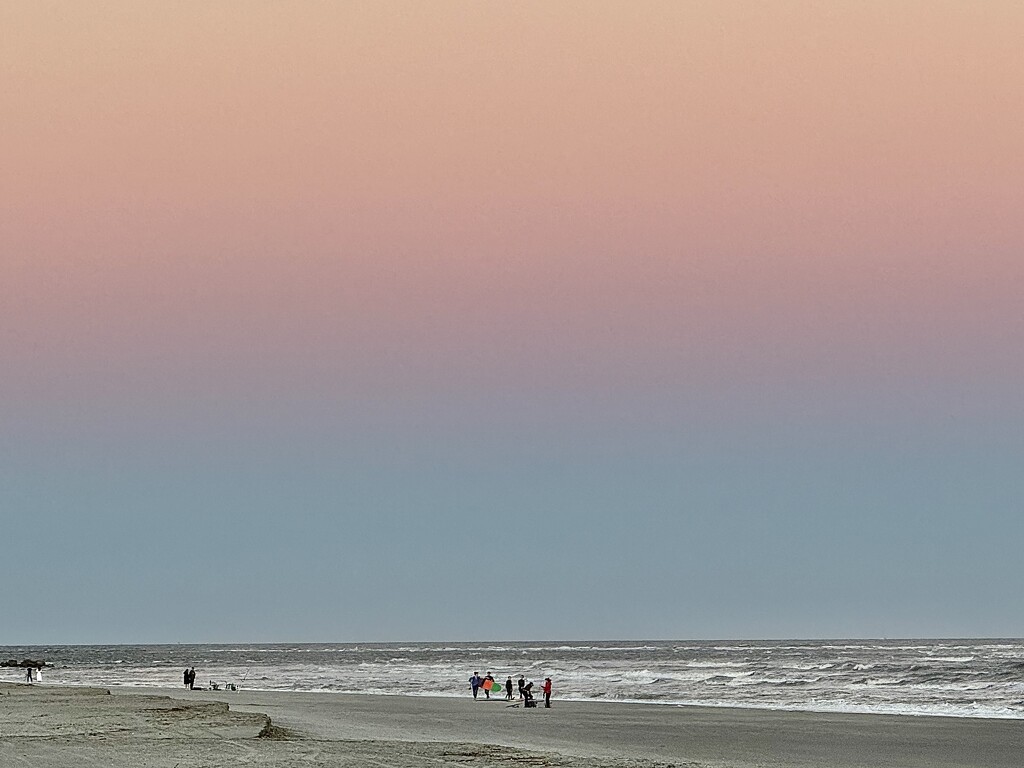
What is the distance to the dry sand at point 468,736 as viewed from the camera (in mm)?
20094

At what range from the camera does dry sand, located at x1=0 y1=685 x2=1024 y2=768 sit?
65.9 ft

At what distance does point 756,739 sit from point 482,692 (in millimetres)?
30311

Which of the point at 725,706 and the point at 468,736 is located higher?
the point at 468,736

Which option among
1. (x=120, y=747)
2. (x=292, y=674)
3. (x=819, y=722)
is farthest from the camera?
(x=292, y=674)

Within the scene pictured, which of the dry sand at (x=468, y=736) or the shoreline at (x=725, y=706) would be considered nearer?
the dry sand at (x=468, y=736)

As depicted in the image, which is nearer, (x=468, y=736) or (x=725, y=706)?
(x=468, y=736)

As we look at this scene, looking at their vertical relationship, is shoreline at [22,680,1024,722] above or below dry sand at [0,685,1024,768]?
below

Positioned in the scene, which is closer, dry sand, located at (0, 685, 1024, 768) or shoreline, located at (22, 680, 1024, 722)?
dry sand, located at (0, 685, 1024, 768)

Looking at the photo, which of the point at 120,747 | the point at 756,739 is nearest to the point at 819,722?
the point at 756,739

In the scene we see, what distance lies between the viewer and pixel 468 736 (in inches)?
1209

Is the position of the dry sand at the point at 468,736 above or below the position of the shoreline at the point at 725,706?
above

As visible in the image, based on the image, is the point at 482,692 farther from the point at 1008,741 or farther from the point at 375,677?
the point at 1008,741

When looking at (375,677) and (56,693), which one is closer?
(56,693)

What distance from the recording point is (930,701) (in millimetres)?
47438
